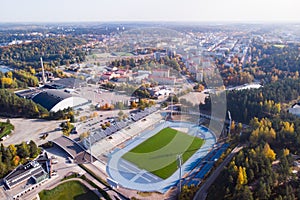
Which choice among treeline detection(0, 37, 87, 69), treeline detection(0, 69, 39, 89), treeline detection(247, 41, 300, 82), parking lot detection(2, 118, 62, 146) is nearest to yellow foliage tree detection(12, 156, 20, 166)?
parking lot detection(2, 118, 62, 146)

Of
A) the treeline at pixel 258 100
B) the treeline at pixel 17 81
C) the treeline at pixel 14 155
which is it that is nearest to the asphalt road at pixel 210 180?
the treeline at pixel 258 100

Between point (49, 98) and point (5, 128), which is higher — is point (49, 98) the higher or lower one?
the higher one

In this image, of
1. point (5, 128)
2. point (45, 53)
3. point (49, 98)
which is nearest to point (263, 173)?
point (5, 128)

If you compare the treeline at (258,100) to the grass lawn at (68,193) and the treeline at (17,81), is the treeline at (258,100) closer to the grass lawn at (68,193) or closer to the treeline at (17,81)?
the grass lawn at (68,193)

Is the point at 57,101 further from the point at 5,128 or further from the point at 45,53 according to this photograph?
the point at 45,53

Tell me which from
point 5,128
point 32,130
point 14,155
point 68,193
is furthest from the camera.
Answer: point 32,130

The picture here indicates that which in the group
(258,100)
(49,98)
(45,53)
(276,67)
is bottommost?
(49,98)
